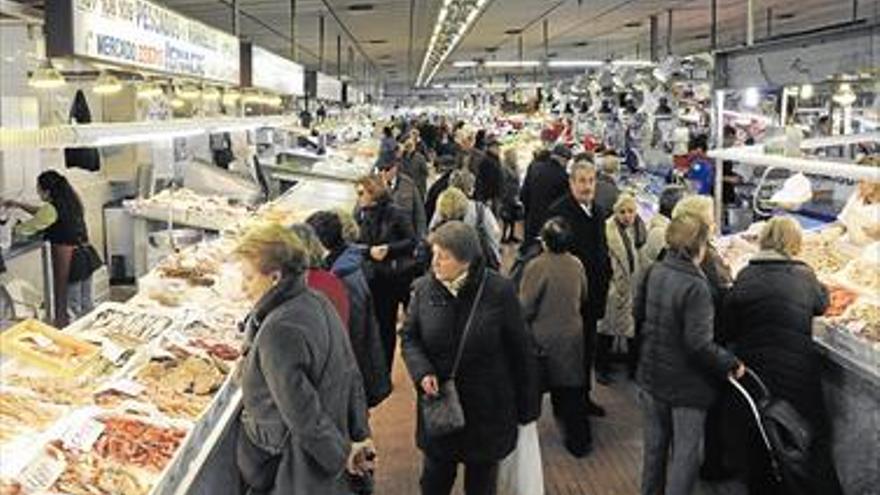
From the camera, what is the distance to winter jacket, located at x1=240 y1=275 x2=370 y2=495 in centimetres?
362

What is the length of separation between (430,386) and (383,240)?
2.83 metres

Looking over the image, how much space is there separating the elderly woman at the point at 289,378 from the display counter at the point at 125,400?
28cm

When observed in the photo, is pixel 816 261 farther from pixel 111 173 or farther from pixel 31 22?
pixel 111 173

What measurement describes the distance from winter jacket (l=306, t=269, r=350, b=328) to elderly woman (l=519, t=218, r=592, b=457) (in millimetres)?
1574

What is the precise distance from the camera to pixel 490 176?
39.7ft

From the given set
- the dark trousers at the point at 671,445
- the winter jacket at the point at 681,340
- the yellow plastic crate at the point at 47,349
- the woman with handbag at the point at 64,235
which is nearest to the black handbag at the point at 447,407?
the winter jacket at the point at 681,340

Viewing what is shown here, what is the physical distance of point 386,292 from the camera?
729 cm

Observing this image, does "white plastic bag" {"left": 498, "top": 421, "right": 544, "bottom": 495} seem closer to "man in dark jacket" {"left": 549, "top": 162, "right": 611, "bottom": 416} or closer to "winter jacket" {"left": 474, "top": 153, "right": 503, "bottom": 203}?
"man in dark jacket" {"left": 549, "top": 162, "right": 611, "bottom": 416}

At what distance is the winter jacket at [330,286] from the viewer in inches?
183

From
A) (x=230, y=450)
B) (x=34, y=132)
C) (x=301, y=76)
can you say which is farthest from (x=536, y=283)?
(x=301, y=76)

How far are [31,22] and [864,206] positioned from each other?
15.1ft

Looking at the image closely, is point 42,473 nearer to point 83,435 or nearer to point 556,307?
point 83,435

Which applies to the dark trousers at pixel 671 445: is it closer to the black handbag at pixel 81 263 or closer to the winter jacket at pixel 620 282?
the winter jacket at pixel 620 282

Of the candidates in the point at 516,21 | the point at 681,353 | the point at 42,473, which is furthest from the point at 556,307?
the point at 516,21
